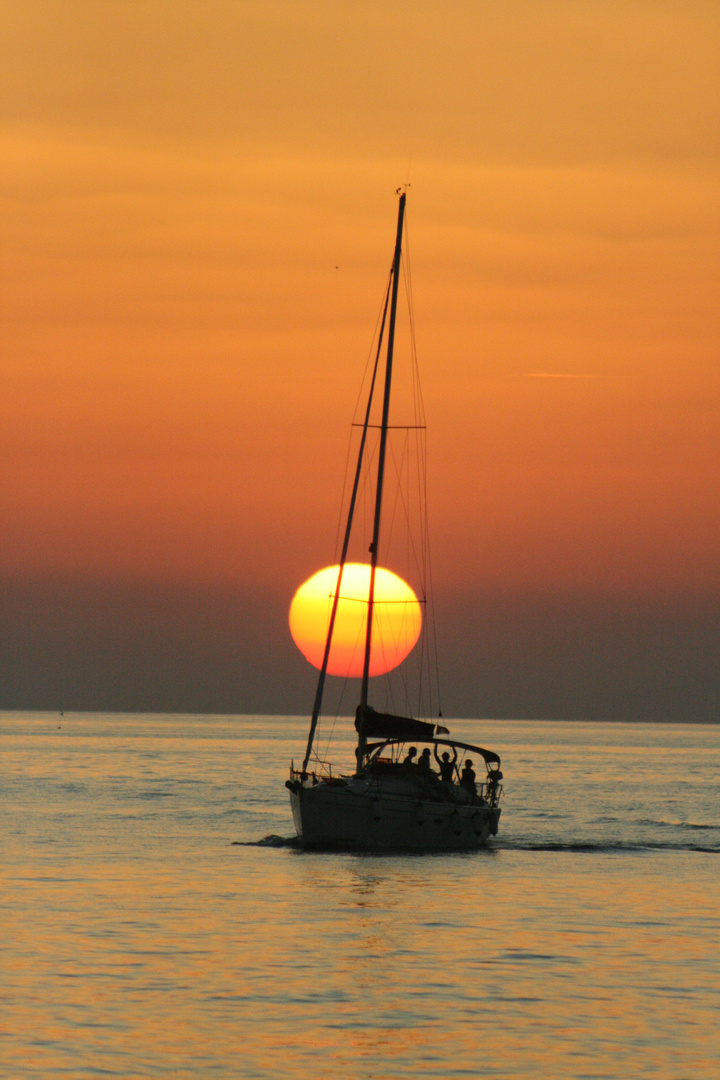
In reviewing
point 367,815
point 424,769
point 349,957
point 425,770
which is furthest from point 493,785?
point 349,957

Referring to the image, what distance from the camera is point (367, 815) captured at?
47.0 m

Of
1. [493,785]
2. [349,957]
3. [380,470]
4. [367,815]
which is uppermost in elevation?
[380,470]

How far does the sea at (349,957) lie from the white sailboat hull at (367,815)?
0.88m

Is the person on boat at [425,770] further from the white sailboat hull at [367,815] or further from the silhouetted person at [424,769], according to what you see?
the white sailboat hull at [367,815]

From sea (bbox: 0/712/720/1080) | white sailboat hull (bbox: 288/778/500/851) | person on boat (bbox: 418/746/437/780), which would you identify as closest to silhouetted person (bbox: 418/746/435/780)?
person on boat (bbox: 418/746/437/780)

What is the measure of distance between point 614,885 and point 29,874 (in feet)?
57.9

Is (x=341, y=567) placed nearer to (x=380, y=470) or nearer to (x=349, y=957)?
(x=380, y=470)

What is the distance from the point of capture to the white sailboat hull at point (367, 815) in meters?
47.0

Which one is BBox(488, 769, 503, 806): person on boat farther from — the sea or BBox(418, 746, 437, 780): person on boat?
BBox(418, 746, 437, 780): person on boat

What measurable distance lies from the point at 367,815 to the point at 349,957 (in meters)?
16.7

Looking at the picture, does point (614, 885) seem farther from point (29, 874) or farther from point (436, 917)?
point (29, 874)

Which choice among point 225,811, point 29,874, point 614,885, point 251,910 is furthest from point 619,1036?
point 225,811

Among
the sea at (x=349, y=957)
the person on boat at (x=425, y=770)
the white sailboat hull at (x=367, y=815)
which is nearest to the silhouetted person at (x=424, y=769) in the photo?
the person on boat at (x=425, y=770)

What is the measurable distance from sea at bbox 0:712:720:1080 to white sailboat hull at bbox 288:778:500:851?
877 mm
